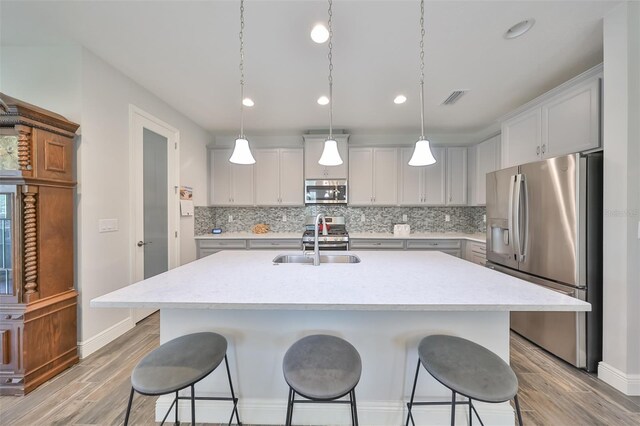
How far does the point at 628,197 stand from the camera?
174cm

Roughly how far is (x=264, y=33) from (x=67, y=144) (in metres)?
1.84

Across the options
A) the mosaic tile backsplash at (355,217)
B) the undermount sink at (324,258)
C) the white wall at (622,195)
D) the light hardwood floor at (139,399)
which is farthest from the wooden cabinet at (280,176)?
the white wall at (622,195)

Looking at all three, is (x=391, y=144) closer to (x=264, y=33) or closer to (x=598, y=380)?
(x=264, y=33)

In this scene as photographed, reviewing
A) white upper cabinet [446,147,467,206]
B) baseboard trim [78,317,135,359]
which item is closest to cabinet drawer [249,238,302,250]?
baseboard trim [78,317,135,359]

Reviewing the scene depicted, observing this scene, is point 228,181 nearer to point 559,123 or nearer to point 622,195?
point 559,123

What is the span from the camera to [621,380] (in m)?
1.77

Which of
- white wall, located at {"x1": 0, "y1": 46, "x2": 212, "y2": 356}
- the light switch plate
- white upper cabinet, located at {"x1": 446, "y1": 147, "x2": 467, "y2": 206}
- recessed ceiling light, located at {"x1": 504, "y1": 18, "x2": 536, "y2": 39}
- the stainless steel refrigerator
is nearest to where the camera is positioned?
recessed ceiling light, located at {"x1": 504, "y1": 18, "x2": 536, "y2": 39}

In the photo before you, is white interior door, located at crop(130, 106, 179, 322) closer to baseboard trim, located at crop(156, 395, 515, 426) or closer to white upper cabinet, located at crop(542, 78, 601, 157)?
baseboard trim, located at crop(156, 395, 515, 426)

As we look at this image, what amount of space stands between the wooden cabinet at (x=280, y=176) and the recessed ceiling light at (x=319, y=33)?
7.75 feet

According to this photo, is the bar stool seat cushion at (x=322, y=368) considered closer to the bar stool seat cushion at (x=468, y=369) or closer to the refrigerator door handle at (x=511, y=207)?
the bar stool seat cushion at (x=468, y=369)

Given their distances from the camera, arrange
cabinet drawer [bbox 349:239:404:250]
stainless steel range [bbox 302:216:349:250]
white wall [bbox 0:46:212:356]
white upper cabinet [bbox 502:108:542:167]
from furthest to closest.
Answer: cabinet drawer [bbox 349:239:404:250] < stainless steel range [bbox 302:216:349:250] < white upper cabinet [bbox 502:108:542:167] < white wall [bbox 0:46:212:356]

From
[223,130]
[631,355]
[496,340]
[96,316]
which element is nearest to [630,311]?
[631,355]

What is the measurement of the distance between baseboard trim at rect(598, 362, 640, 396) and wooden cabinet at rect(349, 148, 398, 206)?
2792 millimetres

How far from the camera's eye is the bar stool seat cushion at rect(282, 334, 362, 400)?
100 cm
